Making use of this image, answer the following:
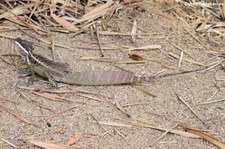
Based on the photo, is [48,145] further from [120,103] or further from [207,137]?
[207,137]

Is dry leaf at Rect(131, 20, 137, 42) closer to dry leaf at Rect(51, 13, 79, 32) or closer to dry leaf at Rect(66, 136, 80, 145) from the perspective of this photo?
dry leaf at Rect(51, 13, 79, 32)

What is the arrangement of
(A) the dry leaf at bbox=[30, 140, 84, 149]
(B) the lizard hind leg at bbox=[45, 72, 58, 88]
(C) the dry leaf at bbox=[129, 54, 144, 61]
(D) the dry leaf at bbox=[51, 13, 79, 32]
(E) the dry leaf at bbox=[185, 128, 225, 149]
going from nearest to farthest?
(A) the dry leaf at bbox=[30, 140, 84, 149] < (E) the dry leaf at bbox=[185, 128, 225, 149] < (B) the lizard hind leg at bbox=[45, 72, 58, 88] < (C) the dry leaf at bbox=[129, 54, 144, 61] < (D) the dry leaf at bbox=[51, 13, 79, 32]

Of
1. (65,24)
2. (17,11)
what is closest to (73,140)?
(65,24)

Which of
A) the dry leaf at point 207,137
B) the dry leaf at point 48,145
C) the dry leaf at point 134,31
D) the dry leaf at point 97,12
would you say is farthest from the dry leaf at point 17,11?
the dry leaf at point 207,137

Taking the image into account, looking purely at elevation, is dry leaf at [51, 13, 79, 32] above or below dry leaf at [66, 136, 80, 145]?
above

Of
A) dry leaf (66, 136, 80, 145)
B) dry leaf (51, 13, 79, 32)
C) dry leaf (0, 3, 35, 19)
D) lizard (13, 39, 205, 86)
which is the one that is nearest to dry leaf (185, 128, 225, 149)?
lizard (13, 39, 205, 86)

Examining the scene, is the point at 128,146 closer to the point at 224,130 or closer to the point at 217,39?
the point at 224,130

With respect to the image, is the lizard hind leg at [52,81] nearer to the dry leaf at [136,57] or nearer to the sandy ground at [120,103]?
the sandy ground at [120,103]
